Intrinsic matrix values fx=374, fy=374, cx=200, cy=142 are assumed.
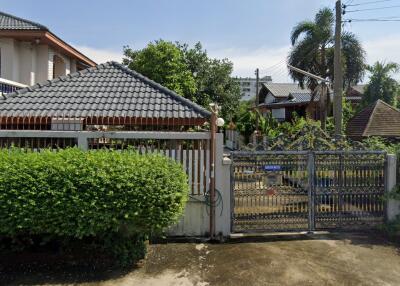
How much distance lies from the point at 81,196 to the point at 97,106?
2.96 meters

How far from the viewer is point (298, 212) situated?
7.51 m

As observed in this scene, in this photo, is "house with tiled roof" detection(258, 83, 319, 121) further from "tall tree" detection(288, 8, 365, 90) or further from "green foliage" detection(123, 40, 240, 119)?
"green foliage" detection(123, 40, 240, 119)

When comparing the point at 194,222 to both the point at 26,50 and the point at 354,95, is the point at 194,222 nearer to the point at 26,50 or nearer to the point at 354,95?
the point at 26,50

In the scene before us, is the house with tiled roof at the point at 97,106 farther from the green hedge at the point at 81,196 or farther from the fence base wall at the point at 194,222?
the green hedge at the point at 81,196

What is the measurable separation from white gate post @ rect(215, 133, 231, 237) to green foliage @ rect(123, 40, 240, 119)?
47.8 feet

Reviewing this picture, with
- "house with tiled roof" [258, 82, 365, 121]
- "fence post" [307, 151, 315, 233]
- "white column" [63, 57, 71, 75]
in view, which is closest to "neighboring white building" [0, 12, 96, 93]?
"white column" [63, 57, 71, 75]

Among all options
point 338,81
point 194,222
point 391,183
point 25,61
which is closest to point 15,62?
point 25,61

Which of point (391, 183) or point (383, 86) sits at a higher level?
point (383, 86)

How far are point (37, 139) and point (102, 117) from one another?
4.12ft

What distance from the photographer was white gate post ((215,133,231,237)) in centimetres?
702

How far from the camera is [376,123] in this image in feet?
51.3

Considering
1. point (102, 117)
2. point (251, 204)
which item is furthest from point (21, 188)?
point (251, 204)

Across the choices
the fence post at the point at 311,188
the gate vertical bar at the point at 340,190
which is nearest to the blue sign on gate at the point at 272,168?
the fence post at the point at 311,188

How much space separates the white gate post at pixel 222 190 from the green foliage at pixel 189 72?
47.8 ft
